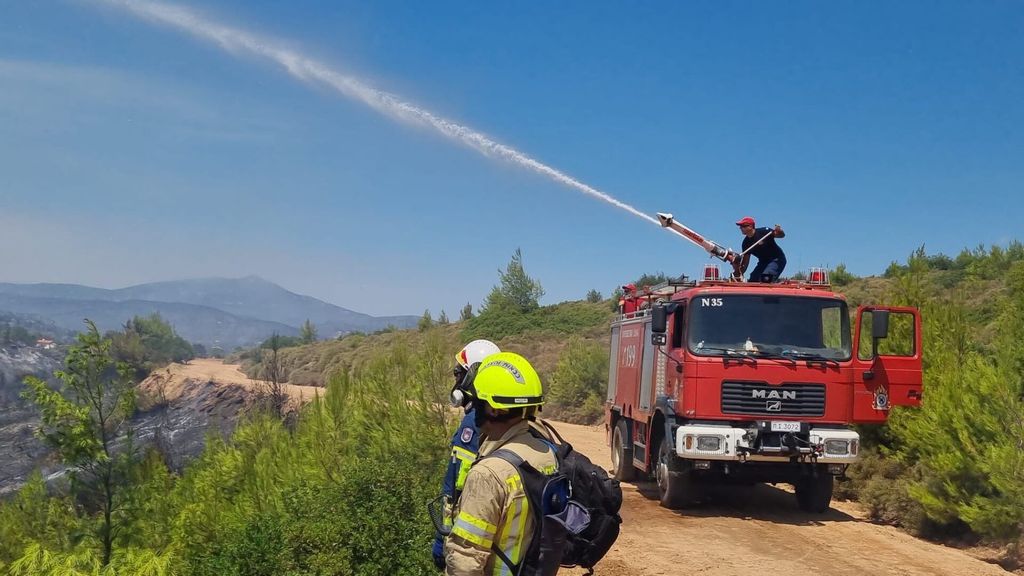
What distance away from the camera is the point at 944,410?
10.2m

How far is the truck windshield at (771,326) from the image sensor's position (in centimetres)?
991

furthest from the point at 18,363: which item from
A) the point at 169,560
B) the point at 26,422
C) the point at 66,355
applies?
the point at 169,560

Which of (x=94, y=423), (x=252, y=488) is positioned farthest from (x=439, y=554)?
(x=94, y=423)

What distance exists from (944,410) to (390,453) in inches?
280

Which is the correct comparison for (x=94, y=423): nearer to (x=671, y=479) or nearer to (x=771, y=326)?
(x=671, y=479)

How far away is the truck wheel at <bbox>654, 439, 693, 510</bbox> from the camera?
10.0 meters

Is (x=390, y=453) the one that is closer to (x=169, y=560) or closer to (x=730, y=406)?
(x=169, y=560)

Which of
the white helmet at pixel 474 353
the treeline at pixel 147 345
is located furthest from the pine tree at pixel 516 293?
the white helmet at pixel 474 353

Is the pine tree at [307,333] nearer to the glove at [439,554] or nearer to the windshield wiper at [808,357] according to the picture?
the windshield wiper at [808,357]

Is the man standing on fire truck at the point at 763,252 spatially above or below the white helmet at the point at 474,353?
above

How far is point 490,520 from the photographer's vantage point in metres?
3.03

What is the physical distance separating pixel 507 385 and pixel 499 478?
40 centimetres

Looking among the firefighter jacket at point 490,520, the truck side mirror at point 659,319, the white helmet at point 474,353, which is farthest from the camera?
the truck side mirror at point 659,319

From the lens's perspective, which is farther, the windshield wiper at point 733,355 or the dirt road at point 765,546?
the windshield wiper at point 733,355
